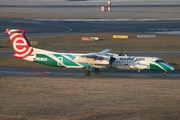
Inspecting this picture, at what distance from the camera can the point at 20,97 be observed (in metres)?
32.4

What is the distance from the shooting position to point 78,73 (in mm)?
48375

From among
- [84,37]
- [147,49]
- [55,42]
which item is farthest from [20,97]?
[84,37]

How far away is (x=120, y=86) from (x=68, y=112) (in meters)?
12.7

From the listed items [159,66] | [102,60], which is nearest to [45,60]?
[102,60]

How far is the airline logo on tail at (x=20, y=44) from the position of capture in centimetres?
4866

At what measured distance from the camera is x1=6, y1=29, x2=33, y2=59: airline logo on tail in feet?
160

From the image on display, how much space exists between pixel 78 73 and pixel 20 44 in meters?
6.97

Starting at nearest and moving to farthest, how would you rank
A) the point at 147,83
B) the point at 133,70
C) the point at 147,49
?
the point at 147,83, the point at 133,70, the point at 147,49

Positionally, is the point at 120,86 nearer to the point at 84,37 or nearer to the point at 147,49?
the point at 147,49

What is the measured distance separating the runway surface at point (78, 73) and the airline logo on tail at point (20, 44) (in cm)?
199

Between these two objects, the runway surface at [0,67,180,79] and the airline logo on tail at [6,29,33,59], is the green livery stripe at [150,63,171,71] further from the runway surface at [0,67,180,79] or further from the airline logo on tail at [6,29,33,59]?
the airline logo on tail at [6,29,33,59]

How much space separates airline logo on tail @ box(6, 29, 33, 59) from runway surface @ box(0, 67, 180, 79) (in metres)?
1.99

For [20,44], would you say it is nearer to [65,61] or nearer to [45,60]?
[45,60]

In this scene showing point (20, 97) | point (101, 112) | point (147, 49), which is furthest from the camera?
point (147, 49)
